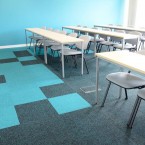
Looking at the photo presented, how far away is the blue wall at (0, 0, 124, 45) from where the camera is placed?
684cm

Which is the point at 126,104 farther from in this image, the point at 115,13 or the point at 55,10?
the point at 115,13

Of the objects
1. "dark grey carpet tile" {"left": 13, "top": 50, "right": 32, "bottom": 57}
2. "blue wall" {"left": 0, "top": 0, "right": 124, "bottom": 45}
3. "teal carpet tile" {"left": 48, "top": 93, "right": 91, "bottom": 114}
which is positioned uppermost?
"blue wall" {"left": 0, "top": 0, "right": 124, "bottom": 45}

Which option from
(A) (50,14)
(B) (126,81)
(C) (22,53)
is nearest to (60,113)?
(B) (126,81)

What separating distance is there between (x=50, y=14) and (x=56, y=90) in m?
4.96

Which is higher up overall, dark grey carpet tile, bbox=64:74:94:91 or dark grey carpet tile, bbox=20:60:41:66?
dark grey carpet tile, bbox=20:60:41:66

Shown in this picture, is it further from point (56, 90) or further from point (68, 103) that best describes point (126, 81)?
point (56, 90)

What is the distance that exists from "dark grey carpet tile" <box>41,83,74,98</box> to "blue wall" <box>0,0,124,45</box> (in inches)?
172

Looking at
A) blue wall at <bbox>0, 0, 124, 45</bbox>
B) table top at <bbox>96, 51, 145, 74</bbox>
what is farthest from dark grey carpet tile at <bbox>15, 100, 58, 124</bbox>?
blue wall at <bbox>0, 0, 124, 45</bbox>

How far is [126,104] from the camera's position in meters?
2.86

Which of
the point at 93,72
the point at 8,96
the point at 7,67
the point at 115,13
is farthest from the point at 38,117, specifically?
the point at 115,13

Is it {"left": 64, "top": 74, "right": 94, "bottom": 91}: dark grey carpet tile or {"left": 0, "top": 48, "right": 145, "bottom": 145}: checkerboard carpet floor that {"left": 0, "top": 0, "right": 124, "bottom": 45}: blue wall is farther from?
{"left": 64, "top": 74, "right": 94, "bottom": 91}: dark grey carpet tile

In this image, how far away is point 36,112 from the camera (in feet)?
8.70

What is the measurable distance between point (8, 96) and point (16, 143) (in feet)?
4.18

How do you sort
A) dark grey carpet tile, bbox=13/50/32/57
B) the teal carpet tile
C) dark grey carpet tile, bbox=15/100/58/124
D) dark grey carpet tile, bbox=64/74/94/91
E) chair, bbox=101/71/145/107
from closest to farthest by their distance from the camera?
chair, bbox=101/71/145/107 → dark grey carpet tile, bbox=15/100/58/124 → the teal carpet tile → dark grey carpet tile, bbox=64/74/94/91 → dark grey carpet tile, bbox=13/50/32/57
